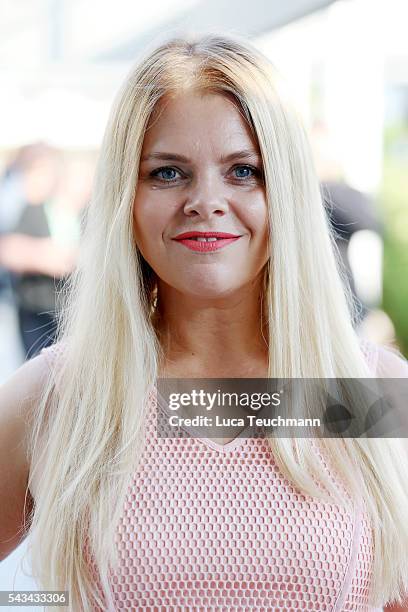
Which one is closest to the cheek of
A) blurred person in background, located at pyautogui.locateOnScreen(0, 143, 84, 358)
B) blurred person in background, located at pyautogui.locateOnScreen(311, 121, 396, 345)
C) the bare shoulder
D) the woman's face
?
the woman's face

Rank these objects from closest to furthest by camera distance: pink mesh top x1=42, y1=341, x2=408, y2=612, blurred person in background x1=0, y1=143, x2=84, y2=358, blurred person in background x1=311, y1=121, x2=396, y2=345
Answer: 1. pink mesh top x1=42, y1=341, x2=408, y2=612
2. blurred person in background x1=311, y1=121, x2=396, y2=345
3. blurred person in background x1=0, y1=143, x2=84, y2=358

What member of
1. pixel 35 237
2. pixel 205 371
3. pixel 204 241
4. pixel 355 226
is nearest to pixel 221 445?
pixel 205 371

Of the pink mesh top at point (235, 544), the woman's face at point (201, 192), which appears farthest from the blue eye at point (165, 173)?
the pink mesh top at point (235, 544)

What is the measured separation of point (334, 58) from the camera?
127 cm

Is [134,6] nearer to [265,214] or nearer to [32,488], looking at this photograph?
[265,214]

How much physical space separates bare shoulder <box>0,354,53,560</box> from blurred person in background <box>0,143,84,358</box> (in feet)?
2.05

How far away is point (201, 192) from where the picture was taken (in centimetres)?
68

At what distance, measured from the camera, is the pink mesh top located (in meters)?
0.67

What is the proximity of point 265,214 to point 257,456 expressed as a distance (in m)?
0.21

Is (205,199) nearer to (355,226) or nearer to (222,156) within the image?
(222,156)

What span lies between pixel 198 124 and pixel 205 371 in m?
0.23

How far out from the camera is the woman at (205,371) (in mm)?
675

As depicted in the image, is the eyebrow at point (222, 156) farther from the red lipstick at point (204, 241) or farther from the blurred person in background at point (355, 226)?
the blurred person in background at point (355, 226)

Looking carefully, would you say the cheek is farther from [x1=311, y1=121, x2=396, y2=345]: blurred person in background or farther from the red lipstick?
[x1=311, y1=121, x2=396, y2=345]: blurred person in background
